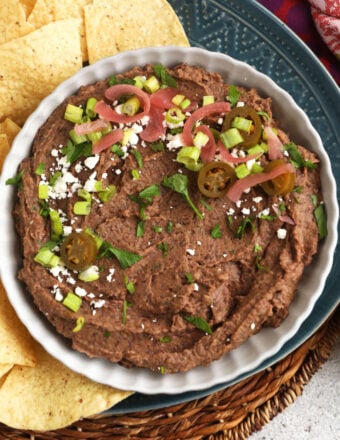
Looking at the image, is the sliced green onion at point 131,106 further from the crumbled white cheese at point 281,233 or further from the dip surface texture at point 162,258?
the crumbled white cheese at point 281,233

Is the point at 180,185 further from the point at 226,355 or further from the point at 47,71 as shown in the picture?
the point at 47,71

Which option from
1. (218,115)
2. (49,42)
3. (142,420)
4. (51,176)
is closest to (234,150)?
(218,115)

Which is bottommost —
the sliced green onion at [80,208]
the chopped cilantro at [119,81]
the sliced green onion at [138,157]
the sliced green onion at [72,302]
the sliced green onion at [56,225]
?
the sliced green onion at [72,302]

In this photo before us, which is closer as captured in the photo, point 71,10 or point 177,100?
point 177,100

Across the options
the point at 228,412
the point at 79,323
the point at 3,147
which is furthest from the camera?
the point at 228,412

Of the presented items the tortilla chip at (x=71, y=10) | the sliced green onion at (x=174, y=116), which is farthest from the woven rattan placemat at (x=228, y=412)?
the tortilla chip at (x=71, y=10)

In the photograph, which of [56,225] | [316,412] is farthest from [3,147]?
[316,412]

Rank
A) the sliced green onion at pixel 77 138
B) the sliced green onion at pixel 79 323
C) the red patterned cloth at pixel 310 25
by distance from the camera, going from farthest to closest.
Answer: the red patterned cloth at pixel 310 25, the sliced green onion at pixel 77 138, the sliced green onion at pixel 79 323
